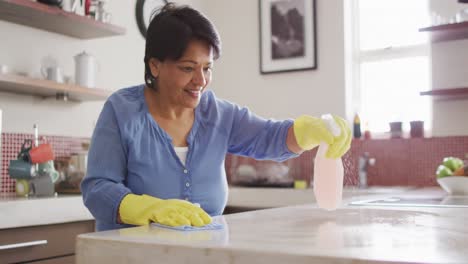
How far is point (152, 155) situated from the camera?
1579 millimetres

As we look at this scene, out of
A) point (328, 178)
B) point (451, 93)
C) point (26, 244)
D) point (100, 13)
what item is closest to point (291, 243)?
point (328, 178)

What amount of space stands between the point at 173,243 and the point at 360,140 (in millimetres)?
2970

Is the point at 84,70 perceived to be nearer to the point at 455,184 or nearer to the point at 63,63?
the point at 63,63

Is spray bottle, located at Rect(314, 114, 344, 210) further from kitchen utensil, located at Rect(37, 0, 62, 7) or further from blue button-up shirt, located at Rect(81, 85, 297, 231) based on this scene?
kitchen utensil, located at Rect(37, 0, 62, 7)

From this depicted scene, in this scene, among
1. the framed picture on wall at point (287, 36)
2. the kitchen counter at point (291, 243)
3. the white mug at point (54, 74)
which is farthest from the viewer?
the framed picture on wall at point (287, 36)

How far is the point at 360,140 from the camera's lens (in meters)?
3.76

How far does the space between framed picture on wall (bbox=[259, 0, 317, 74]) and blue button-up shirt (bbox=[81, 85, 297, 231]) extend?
7.37 feet

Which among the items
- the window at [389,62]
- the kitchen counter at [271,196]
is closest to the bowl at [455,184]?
the kitchen counter at [271,196]

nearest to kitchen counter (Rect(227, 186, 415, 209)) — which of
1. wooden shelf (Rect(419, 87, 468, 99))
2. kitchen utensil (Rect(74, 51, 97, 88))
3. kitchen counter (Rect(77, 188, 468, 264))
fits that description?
wooden shelf (Rect(419, 87, 468, 99))

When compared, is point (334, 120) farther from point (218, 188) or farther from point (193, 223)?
point (193, 223)

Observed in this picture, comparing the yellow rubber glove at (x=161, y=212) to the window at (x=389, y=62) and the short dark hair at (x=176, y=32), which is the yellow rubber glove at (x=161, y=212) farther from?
the window at (x=389, y=62)

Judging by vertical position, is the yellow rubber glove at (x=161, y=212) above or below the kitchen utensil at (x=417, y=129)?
below

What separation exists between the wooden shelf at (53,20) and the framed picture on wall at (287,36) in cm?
126

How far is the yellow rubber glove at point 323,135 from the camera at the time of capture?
1.54 metres
